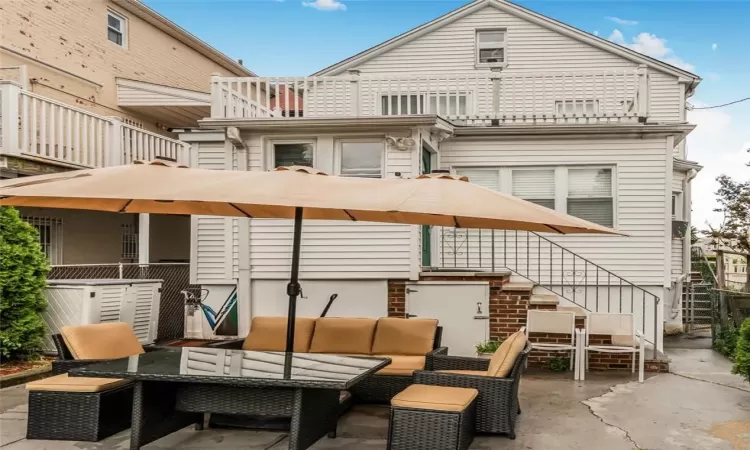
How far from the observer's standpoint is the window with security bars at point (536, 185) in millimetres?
11070

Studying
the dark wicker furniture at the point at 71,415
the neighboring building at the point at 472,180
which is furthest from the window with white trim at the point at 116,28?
the dark wicker furniture at the point at 71,415

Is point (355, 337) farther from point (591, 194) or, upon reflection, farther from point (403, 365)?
point (591, 194)

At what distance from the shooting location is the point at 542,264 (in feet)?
35.9

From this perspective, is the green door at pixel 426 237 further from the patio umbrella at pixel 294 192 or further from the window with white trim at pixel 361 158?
the patio umbrella at pixel 294 192

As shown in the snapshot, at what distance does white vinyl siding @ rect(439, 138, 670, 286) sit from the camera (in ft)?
35.3

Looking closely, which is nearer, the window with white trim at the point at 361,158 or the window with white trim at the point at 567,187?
the window with white trim at the point at 361,158

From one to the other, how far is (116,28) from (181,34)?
2.13m

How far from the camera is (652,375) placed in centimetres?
882

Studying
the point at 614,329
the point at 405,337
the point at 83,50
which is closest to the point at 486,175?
the point at 614,329

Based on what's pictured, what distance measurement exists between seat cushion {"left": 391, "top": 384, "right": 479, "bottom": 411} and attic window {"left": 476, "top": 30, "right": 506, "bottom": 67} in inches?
493

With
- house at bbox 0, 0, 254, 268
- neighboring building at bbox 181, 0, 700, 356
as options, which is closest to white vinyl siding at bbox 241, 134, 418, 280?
neighboring building at bbox 181, 0, 700, 356

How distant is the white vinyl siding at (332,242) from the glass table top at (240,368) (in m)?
4.05

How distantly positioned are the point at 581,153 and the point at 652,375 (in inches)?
151

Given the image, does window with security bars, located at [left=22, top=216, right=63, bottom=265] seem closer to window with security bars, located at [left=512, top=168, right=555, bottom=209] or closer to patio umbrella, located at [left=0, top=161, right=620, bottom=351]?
patio umbrella, located at [left=0, top=161, right=620, bottom=351]
